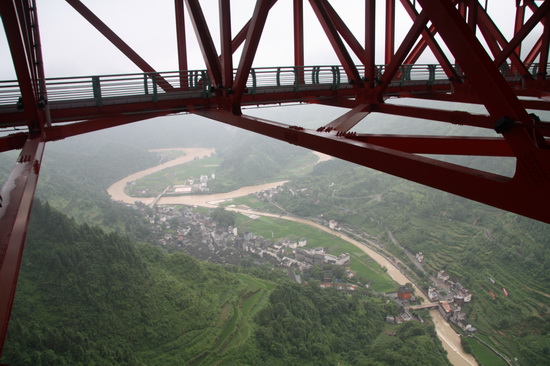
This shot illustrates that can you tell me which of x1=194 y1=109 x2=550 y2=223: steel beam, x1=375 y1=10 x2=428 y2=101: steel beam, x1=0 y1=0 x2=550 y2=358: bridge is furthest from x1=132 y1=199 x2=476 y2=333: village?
x1=194 y1=109 x2=550 y2=223: steel beam

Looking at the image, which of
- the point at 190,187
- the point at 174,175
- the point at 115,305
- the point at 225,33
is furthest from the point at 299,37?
the point at 174,175

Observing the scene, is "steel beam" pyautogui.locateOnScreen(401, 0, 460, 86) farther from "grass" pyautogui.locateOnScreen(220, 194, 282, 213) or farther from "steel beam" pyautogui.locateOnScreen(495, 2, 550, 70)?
"grass" pyautogui.locateOnScreen(220, 194, 282, 213)

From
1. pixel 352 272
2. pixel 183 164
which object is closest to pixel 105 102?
pixel 352 272

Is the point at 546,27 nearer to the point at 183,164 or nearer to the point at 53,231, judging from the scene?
the point at 53,231

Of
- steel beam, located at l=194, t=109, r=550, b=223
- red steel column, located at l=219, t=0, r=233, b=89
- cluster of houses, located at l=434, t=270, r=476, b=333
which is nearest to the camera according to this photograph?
steel beam, located at l=194, t=109, r=550, b=223

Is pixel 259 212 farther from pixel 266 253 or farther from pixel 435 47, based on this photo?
pixel 435 47

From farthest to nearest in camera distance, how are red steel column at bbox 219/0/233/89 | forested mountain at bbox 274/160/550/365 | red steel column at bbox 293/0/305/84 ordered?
forested mountain at bbox 274/160/550/365
red steel column at bbox 293/0/305/84
red steel column at bbox 219/0/233/89
